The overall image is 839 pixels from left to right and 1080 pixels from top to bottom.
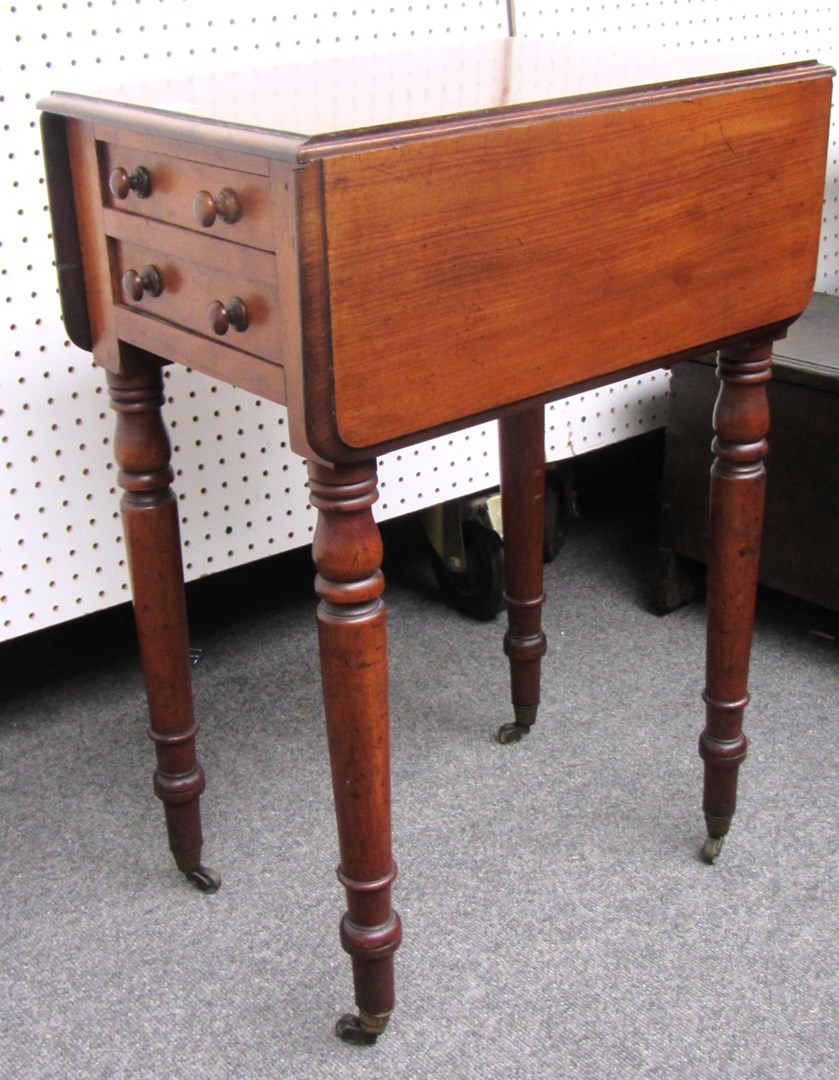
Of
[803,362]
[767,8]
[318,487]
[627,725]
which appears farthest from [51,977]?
[767,8]

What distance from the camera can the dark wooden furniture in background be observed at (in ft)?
5.44

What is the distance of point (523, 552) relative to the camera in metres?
1.53

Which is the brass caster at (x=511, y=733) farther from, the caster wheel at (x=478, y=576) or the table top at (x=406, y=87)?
the table top at (x=406, y=87)

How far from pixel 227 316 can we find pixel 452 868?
0.68 m

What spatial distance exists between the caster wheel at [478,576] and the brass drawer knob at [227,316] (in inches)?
36.5

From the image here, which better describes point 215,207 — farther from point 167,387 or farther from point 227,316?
point 167,387

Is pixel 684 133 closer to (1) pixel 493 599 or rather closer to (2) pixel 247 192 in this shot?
(2) pixel 247 192

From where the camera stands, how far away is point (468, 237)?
3.00 ft

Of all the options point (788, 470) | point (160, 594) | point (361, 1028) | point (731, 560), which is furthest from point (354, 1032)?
point (788, 470)

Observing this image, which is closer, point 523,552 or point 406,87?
point 406,87

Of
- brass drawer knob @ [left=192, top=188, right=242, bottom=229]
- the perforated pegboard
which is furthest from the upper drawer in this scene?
the perforated pegboard

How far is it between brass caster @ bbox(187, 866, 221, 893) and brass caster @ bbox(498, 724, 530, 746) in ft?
1.33

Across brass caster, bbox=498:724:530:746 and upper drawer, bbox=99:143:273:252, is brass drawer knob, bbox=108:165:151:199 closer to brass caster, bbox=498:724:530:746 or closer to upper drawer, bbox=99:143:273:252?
upper drawer, bbox=99:143:273:252

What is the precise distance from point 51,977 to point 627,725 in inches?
29.2
